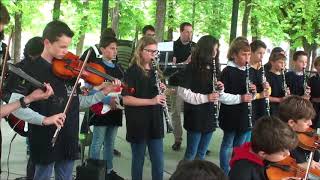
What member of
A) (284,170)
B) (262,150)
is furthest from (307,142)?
(262,150)

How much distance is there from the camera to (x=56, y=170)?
362 centimetres

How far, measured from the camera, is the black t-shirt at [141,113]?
15.0ft

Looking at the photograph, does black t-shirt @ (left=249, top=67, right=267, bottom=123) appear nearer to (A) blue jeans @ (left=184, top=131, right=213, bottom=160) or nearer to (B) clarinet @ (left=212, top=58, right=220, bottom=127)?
(B) clarinet @ (left=212, top=58, right=220, bottom=127)

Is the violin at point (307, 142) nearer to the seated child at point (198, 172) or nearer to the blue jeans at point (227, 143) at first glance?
the blue jeans at point (227, 143)

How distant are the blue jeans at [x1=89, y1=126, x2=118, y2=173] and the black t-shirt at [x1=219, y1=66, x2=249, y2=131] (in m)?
1.39

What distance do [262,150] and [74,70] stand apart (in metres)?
1.71

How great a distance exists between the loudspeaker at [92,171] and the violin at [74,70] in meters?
0.94

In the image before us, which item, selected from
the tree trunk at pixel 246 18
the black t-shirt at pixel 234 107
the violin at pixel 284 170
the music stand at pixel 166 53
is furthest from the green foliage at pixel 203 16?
the violin at pixel 284 170

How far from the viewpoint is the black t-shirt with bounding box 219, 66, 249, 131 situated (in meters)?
5.30

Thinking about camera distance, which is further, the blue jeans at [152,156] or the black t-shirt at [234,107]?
the black t-shirt at [234,107]

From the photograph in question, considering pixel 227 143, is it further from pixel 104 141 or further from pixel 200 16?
pixel 200 16

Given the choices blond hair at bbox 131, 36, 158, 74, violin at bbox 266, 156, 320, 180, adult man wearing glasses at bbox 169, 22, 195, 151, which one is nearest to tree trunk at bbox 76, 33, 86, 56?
adult man wearing glasses at bbox 169, 22, 195, 151

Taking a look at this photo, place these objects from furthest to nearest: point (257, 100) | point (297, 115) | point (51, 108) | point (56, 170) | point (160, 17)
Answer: point (160, 17) < point (257, 100) < point (297, 115) < point (56, 170) < point (51, 108)

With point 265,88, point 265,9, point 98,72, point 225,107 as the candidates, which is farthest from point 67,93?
point 265,9
